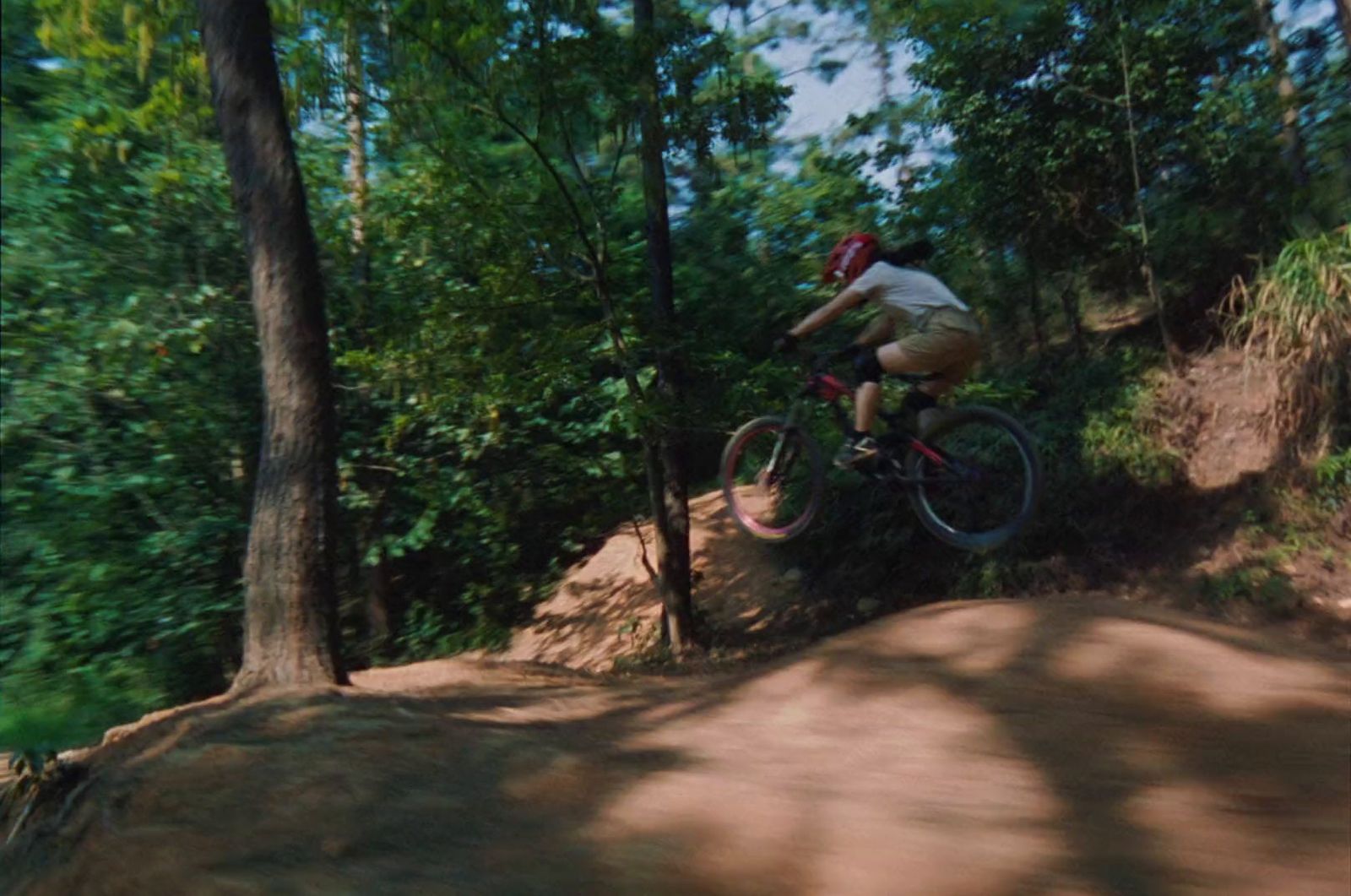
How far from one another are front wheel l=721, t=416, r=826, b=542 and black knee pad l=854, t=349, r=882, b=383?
0.69 meters

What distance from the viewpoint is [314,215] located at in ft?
36.4

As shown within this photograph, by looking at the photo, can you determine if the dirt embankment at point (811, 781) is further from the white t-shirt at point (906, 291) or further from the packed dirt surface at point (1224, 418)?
the packed dirt surface at point (1224, 418)

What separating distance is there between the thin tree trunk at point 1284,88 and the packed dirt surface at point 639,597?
6540 mm

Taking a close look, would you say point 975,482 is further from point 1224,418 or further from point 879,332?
point 1224,418

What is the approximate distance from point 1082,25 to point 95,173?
10060 mm

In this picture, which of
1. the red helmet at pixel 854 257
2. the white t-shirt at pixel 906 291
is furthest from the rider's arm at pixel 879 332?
the red helmet at pixel 854 257

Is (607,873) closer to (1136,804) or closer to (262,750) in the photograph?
(1136,804)

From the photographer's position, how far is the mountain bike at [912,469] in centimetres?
646

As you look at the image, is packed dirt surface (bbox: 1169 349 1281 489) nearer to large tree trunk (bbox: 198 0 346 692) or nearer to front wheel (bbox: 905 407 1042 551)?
front wheel (bbox: 905 407 1042 551)

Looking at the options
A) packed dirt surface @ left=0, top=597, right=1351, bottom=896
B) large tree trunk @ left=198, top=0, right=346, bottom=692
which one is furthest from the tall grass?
large tree trunk @ left=198, top=0, right=346, bottom=692

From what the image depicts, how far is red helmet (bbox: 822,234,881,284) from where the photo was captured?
6.61m

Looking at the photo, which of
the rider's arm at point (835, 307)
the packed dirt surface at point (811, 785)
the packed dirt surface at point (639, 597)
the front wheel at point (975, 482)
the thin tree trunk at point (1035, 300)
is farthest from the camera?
the packed dirt surface at point (639, 597)

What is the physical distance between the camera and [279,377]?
237 inches

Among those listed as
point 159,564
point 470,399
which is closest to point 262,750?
point 470,399
